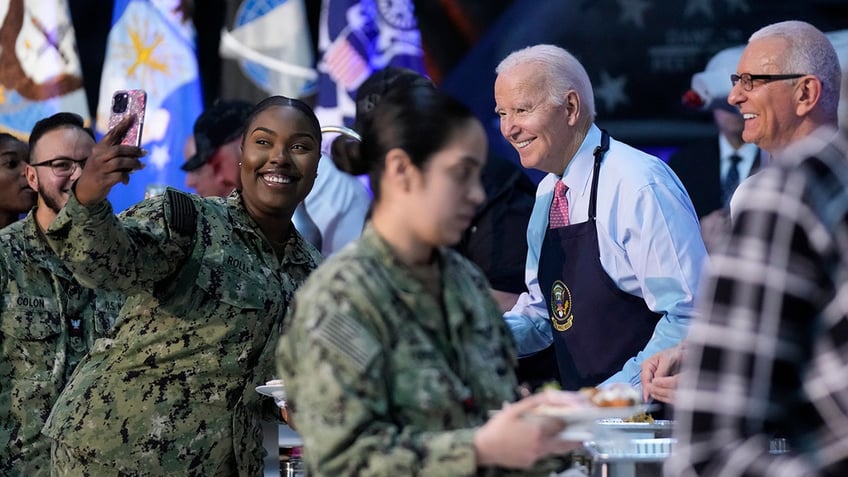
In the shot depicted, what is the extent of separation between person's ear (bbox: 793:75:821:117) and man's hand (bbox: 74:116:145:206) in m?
1.77

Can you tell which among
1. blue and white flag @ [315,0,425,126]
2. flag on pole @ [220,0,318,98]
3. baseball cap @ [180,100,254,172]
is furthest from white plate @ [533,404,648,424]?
flag on pole @ [220,0,318,98]

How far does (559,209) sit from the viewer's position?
11.9 feet

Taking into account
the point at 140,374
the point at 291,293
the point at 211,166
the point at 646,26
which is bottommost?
the point at 140,374

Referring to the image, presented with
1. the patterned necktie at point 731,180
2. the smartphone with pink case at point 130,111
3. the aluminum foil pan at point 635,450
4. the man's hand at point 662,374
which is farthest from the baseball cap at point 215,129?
the aluminum foil pan at point 635,450

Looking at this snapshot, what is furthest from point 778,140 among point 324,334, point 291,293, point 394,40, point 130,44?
point 130,44

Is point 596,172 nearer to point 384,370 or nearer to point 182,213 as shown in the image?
point 182,213

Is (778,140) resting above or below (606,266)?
above

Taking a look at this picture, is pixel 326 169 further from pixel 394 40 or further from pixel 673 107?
pixel 673 107

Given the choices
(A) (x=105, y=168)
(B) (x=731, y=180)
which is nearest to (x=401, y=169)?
(A) (x=105, y=168)

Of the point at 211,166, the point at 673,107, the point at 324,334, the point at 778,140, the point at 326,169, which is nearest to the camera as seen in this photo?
the point at 324,334

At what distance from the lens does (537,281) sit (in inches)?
143

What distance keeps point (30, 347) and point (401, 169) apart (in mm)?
2720

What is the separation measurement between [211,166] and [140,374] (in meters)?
2.41

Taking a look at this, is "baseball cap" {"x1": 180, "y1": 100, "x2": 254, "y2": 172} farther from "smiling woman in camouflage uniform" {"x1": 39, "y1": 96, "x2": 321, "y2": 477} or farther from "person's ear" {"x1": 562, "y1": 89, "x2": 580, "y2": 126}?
"smiling woman in camouflage uniform" {"x1": 39, "y1": 96, "x2": 321, "y2": 477}
